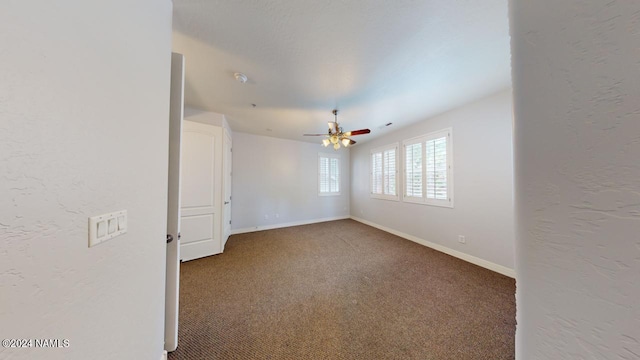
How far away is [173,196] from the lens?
137 cm

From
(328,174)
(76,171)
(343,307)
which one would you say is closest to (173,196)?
(76,171)

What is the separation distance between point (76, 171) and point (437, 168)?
381cm

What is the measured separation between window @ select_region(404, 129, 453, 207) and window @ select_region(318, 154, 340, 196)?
2066mm

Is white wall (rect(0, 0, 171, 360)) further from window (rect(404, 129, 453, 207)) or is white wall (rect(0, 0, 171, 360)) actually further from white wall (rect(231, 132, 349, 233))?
window (rect(404, 129, 453, 207))

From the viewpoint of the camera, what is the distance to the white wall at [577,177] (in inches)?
11.8

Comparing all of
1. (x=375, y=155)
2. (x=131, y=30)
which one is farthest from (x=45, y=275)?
(x=375, y=155)

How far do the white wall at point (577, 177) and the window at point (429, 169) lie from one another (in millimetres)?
3018

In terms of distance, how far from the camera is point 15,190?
1.43ft

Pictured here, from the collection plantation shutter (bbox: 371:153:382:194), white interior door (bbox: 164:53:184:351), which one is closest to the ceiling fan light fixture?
white interior door (bbox: 164:53:184:351)

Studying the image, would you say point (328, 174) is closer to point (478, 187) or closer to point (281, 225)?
point (281, 225)

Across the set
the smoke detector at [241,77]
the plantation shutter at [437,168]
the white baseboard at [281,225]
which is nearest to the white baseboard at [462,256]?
the plantation shutter at [437,168]

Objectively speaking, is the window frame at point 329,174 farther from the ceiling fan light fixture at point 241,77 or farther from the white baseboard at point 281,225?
the ceiling fan light fixture at point 241,77

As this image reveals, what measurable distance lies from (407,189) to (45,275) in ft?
13.3

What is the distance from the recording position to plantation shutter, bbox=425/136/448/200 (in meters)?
3.07
